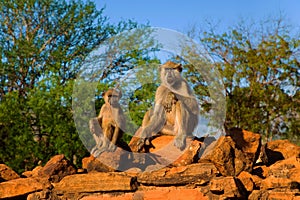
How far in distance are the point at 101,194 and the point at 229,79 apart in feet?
44.3

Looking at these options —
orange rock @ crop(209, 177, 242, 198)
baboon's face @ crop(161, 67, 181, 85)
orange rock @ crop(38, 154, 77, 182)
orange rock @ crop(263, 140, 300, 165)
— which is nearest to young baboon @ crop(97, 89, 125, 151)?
orange rock @ crop(38, 154, 77, 182)

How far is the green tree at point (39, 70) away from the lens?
14.2 metres

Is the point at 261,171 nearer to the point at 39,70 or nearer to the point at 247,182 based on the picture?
the point at 247,182

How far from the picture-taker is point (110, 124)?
6113mm

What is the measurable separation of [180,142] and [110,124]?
84 cm

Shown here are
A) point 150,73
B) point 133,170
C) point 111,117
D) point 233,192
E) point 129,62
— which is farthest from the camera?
point 129,62

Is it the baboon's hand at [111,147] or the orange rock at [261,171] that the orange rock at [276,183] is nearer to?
the orange rock at [261,171]

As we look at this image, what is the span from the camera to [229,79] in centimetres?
1852

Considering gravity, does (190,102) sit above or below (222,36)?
below

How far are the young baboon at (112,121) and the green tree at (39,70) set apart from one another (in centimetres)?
800

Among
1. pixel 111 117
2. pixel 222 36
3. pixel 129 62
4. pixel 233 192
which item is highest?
pixel 222 36

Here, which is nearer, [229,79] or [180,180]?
[180,180]

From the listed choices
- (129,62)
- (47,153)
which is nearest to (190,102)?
(129,62)

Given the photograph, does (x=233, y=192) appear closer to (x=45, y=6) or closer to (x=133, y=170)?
(x=133, y=170)
